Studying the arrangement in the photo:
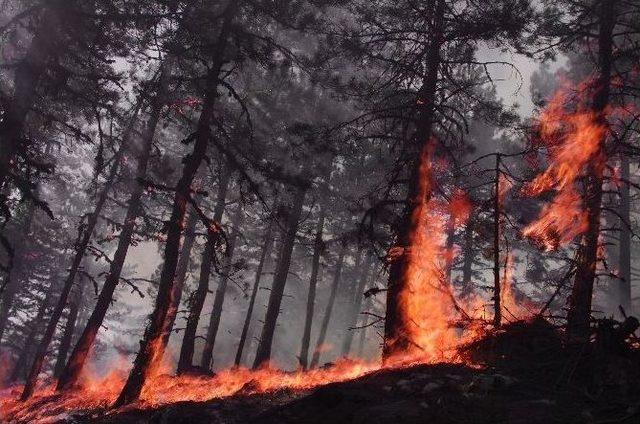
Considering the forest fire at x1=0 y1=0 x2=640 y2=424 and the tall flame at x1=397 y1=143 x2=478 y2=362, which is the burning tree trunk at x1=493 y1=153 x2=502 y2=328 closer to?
the forest fire at x1=0 y1=0 x2=640 y2=424

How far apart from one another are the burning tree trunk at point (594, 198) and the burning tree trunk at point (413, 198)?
3641mm

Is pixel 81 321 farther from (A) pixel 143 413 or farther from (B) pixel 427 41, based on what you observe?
(B) pixel 427 41

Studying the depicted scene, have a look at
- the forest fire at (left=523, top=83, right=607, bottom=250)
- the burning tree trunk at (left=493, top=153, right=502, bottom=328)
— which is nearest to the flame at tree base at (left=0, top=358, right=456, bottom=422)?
the burning tree trunk at (left=493, top=153, right=502, bottom=328)

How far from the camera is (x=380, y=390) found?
636 cm

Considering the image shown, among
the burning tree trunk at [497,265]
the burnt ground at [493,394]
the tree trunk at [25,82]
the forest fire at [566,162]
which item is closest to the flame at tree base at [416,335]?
the burning tree trunk at [497,265]

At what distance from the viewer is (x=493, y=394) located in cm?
558

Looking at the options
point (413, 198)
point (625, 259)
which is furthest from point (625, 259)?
point (413, 198)

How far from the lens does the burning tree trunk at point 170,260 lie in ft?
33.4

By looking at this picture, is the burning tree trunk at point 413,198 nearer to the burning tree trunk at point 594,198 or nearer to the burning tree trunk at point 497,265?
the burning tree trunk at point 497,265

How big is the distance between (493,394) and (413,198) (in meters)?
6.15

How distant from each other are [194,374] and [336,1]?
12749mm

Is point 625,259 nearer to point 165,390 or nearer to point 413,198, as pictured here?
point 413,198

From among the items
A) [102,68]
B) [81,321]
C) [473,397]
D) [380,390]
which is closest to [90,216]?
[102,68]

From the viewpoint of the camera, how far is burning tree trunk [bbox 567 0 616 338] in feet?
34.3
